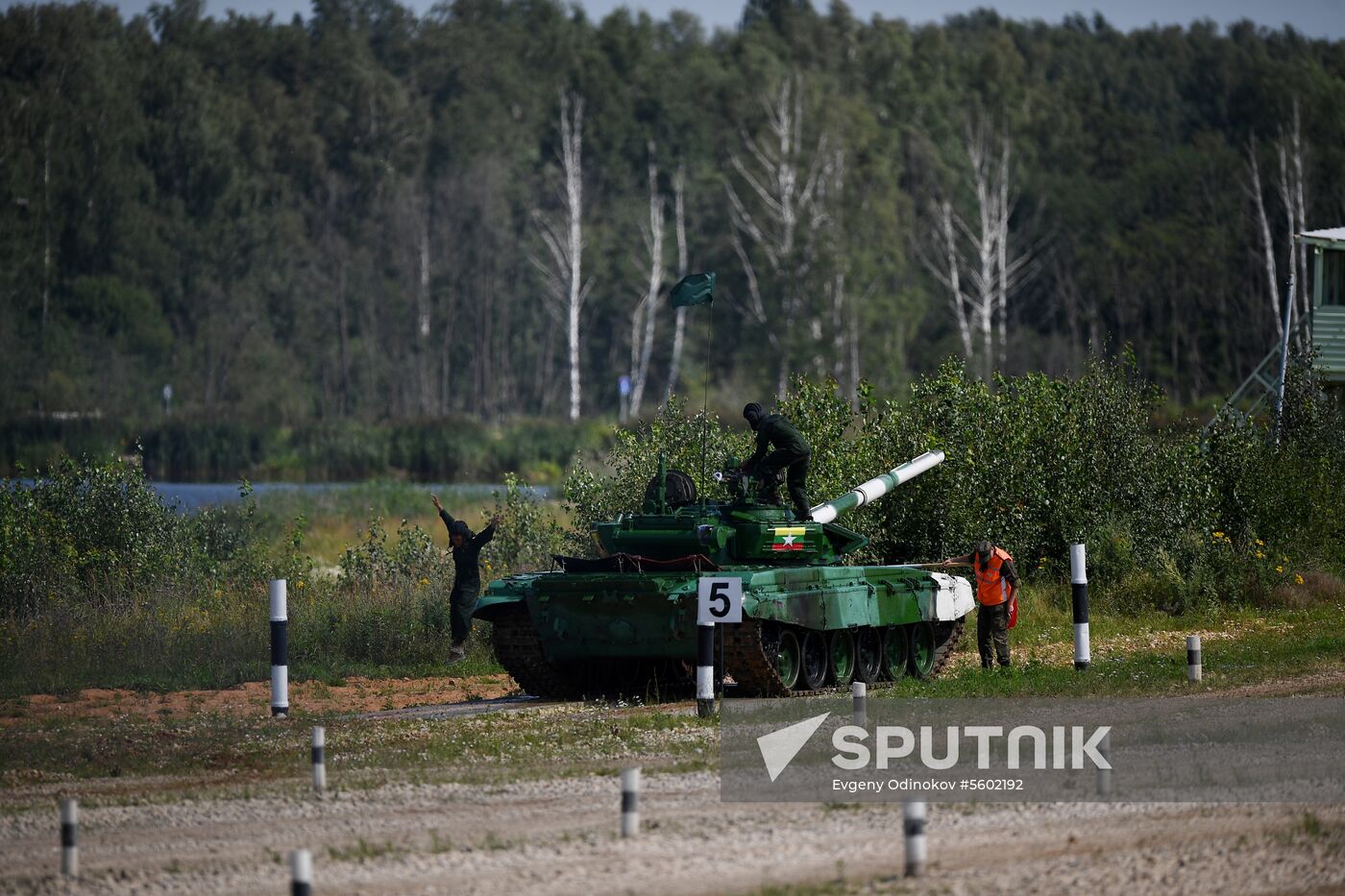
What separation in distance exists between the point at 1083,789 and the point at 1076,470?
14.8 metres

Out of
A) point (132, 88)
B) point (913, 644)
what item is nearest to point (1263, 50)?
point (132, 88)

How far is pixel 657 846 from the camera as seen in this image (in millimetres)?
9680

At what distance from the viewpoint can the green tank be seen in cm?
1689

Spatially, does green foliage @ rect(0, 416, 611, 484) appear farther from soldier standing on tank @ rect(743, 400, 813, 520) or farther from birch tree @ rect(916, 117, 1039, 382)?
soldier standing on tank @ rect(743, 400, 813, 520)

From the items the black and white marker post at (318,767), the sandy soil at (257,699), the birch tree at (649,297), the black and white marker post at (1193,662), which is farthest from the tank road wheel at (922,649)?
the birch tree at (649,297)

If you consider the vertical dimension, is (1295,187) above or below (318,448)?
above

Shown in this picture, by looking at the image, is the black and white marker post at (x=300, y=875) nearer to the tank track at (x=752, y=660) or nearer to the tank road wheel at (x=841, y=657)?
the tank track at (x=752, y=660)

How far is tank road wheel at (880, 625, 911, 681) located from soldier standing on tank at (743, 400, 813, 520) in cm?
156

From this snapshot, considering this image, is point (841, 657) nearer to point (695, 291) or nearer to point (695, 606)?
point (695, 606)

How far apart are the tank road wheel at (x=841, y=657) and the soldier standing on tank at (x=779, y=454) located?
4.04 feet

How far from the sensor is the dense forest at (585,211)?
61.7 m

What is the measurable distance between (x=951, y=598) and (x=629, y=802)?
10.8 metres

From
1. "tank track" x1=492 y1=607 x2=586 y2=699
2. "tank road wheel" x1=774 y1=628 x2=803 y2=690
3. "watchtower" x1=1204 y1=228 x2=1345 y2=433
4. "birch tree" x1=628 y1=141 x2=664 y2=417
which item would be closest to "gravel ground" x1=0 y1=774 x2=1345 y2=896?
"tank road wheel" x1=774 y1=628 x2=803 y2=690

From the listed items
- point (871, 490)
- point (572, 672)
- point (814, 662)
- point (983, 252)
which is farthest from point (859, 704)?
point (983, 252)
